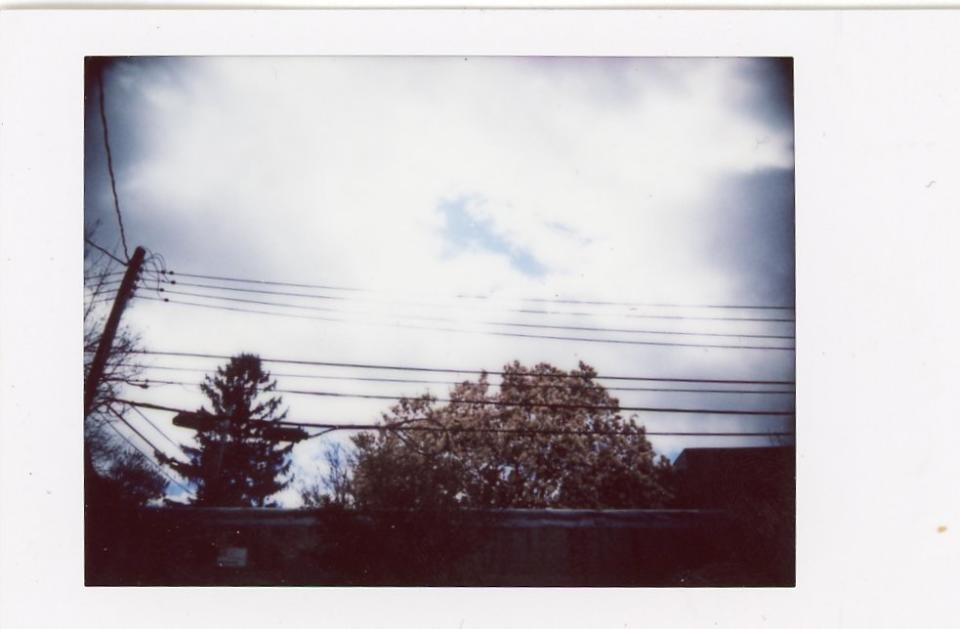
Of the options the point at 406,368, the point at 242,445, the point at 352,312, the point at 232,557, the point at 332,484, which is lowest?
the point at 232,557

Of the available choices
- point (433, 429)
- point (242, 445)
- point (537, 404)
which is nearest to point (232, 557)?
point (242, 445)

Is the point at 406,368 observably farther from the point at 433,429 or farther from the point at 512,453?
the point at 512,453

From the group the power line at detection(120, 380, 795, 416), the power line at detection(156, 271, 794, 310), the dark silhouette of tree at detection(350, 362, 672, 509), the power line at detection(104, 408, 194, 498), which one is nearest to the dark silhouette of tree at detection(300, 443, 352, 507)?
the dark silhouette of tree at detection(350, 362, 672, 509)

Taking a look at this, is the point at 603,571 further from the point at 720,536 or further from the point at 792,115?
the point at 792,115

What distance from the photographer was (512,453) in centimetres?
174

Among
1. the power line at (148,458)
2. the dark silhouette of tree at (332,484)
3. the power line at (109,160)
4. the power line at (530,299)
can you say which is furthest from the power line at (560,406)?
the power line at (109,160)

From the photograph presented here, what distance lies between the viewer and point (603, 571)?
5.57 ft

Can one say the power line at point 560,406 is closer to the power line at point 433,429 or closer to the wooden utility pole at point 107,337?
→ the power line at point 433,429

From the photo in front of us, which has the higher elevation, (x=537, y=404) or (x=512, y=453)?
(x=537, y=404)

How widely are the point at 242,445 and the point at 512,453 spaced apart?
0.79 m
